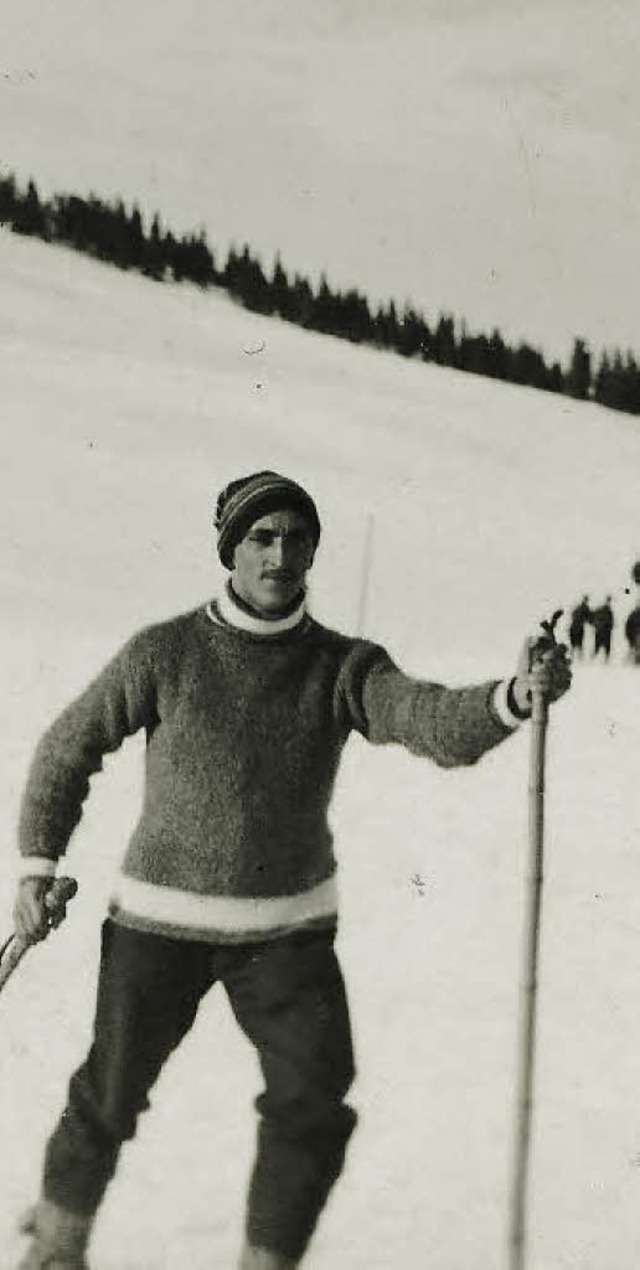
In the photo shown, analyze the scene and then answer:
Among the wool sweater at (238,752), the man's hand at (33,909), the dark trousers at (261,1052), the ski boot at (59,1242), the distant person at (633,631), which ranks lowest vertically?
the ski boot at (59,1242)

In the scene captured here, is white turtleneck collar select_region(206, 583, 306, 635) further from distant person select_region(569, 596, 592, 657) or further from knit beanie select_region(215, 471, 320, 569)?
distant person select_region(569, 596, 592, 657)

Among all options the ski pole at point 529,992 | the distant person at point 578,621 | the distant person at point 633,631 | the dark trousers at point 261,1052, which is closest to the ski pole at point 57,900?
the dark trousers at point 261,1052

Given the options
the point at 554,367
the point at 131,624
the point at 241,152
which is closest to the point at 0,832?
the point at 241,152

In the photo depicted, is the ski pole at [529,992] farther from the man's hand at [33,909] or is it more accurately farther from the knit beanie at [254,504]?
the man's hand at [33,909]

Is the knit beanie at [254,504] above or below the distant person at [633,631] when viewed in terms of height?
below

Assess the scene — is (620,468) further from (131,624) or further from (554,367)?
(131,624)

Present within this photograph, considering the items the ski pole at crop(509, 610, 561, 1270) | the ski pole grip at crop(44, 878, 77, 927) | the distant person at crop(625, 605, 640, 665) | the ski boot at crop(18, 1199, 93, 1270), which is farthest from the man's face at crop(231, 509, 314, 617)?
the distant person at crop(625, 605, 640, 665)

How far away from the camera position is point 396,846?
25.4 ft

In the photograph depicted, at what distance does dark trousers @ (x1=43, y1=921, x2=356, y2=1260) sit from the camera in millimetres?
3217

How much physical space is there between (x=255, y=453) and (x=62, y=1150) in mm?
17955

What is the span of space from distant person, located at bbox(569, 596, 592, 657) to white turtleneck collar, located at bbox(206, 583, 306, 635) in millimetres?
13803

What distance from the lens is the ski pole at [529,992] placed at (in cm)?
294

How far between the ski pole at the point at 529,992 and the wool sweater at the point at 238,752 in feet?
1.00

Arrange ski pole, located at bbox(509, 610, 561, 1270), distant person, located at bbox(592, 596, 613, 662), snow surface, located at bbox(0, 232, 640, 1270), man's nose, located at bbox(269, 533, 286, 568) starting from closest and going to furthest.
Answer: ski pole, located at bbox(509, 610, 561, 1270), man's nose, located at bbox(269, 533, 286, 568), snow surface, located at bbox(0, 232, 640, 1270), distant person, located at bbox(592, 596, 613, 662)
